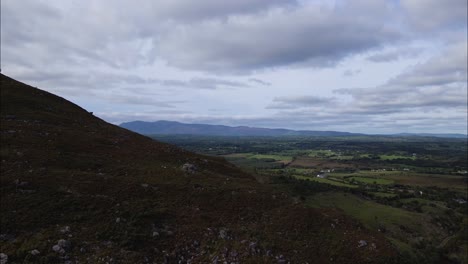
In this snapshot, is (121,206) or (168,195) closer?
(121,206)

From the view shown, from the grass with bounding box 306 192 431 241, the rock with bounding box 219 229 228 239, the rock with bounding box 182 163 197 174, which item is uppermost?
the rock with bounding box 182 163 197 174

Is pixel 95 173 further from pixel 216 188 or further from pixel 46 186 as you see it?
pixel 216 188

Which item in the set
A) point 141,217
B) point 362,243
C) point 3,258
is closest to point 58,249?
point 3,258

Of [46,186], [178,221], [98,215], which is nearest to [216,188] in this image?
[178,221]

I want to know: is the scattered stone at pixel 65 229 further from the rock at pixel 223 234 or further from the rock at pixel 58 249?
the rock at pixel 223 234

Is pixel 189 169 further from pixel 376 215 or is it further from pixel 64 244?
pixel 376 215

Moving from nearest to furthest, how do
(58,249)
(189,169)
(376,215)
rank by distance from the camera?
1. (58,249)
2. (189,169)
3. (376,215)

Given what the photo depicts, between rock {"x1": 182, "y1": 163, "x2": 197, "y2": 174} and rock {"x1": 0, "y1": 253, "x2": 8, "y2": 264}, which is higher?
rock {"x1": 182, "y1": 163, "x2": 197, "y2": 174}

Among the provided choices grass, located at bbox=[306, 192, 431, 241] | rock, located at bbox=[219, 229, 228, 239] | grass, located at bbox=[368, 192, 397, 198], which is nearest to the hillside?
rock, located at bbox=[219, 229, 228, 239]

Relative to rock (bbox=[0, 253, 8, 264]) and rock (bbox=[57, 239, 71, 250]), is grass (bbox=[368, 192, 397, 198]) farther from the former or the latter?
rock (bbox=[0, 253, 8, 264])
